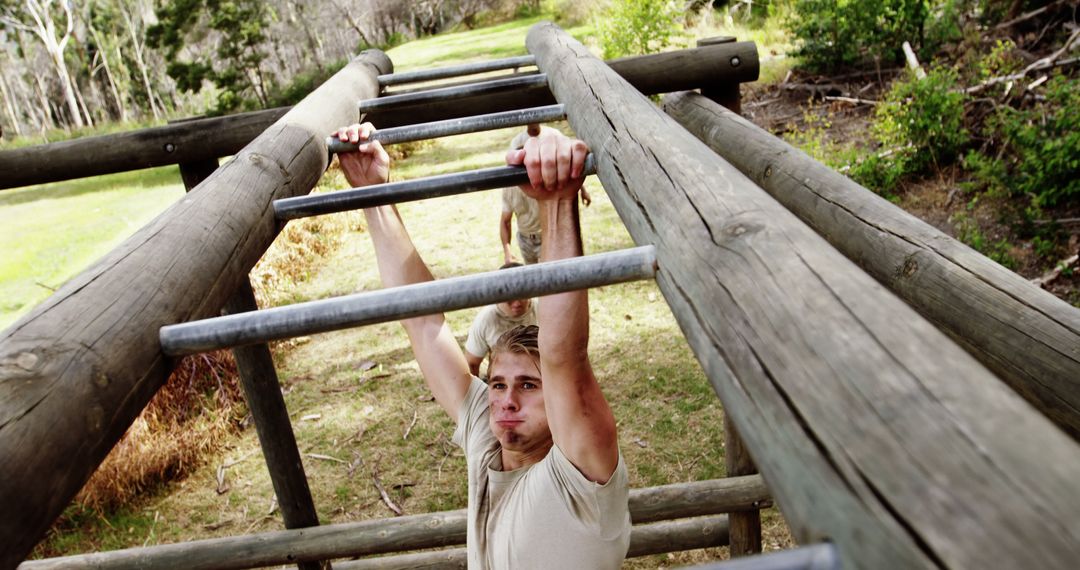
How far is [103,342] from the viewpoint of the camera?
0.85m

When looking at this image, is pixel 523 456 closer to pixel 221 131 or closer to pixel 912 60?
pixel 221 131

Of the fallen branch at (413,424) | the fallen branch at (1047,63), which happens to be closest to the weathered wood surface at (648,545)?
the fallen branch at (413,424)

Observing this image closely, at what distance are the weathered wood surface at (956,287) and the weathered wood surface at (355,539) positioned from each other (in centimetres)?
149

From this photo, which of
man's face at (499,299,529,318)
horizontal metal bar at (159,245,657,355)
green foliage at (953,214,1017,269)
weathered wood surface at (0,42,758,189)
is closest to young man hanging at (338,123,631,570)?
horizontal metal bar at (159,245,657,355)

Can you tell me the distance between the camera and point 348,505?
4629mm

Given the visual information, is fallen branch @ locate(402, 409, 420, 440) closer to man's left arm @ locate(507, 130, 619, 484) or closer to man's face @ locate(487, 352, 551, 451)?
man's face @ locate(487, 352, 551, 451)

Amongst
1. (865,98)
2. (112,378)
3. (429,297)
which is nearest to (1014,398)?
(429,297)

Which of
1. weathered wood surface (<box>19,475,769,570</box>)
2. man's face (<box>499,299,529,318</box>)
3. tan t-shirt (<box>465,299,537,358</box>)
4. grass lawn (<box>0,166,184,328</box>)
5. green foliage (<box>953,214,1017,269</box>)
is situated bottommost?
grass lawn (<box>0,166,184,328</box>)

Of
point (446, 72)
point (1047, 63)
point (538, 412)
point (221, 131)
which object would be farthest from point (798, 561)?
point (1047, 63)

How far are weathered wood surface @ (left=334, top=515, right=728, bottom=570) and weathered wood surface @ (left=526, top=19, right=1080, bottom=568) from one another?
96.4 inches

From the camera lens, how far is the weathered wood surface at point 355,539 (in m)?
2.82

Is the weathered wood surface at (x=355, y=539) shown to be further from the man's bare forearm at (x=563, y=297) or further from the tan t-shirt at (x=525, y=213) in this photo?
the tan t-shirt at (x=525, y=213)

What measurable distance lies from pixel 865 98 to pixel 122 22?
39195mm

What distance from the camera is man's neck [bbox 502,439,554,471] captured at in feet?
6.66
